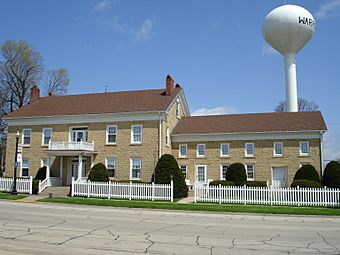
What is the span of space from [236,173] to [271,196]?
889cm

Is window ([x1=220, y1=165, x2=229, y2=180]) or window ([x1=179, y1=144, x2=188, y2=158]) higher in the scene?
window ([x1=179, y1=144, x2=188, y2=158])

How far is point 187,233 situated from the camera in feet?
38.8

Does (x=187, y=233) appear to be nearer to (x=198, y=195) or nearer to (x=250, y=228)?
(x=250, y=228)

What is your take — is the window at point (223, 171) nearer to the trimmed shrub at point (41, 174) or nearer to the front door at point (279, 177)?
the front door at point (279, 177)

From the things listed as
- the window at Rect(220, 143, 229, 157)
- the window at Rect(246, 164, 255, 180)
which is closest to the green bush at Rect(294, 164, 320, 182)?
the window at Rect(246, 164, 255, 180)

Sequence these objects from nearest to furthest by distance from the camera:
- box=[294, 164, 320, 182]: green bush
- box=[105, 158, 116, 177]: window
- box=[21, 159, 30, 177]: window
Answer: box=[294, 164, 320, 182]: green bush
box=[105, 158, 116, 177]: window
box=[21, 159, 30, 177]: window

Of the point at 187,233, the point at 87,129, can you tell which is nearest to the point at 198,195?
the point at 187,233

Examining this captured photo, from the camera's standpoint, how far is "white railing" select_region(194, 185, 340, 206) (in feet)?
76.6

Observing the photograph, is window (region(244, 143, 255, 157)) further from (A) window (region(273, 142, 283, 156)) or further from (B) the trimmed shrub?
(B) the trimmed shrub

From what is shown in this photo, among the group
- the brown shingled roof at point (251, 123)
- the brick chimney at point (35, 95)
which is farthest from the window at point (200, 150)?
the brick chimney at point (35, 95)

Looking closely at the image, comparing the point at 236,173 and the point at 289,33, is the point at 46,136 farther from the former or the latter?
the point at 289,33

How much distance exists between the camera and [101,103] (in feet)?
130

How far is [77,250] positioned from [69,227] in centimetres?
406

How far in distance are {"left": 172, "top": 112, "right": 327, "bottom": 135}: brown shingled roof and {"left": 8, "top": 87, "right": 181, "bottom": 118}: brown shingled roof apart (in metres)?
3.96
